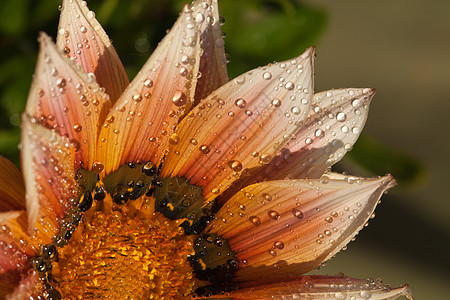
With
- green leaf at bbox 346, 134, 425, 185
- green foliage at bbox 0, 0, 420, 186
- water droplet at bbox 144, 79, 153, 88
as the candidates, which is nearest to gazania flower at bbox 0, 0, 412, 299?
water droplet at bbox 144, 79, 153, 88

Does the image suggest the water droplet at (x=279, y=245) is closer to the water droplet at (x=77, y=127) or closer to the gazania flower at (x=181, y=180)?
the gazania flower at (x=181, y=180)

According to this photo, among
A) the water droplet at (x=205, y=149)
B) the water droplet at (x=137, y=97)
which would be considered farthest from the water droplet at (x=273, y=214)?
the water droplet at (x=137, y=97)

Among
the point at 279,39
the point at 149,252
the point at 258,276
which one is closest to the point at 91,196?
the point at 149,252

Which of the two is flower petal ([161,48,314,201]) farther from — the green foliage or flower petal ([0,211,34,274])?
the green foliage

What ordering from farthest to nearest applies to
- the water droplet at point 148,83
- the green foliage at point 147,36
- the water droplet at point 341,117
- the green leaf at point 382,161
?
the green leaf at point 382,161 < the green foliage at point 147,36 < the water droplet at point 341,117 < the water droplet at point 148,83

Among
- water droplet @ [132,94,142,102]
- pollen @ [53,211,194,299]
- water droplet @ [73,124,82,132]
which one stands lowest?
pollen @ [53,211,194,299]

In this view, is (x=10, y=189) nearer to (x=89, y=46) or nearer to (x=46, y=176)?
(x=46, y=176)
